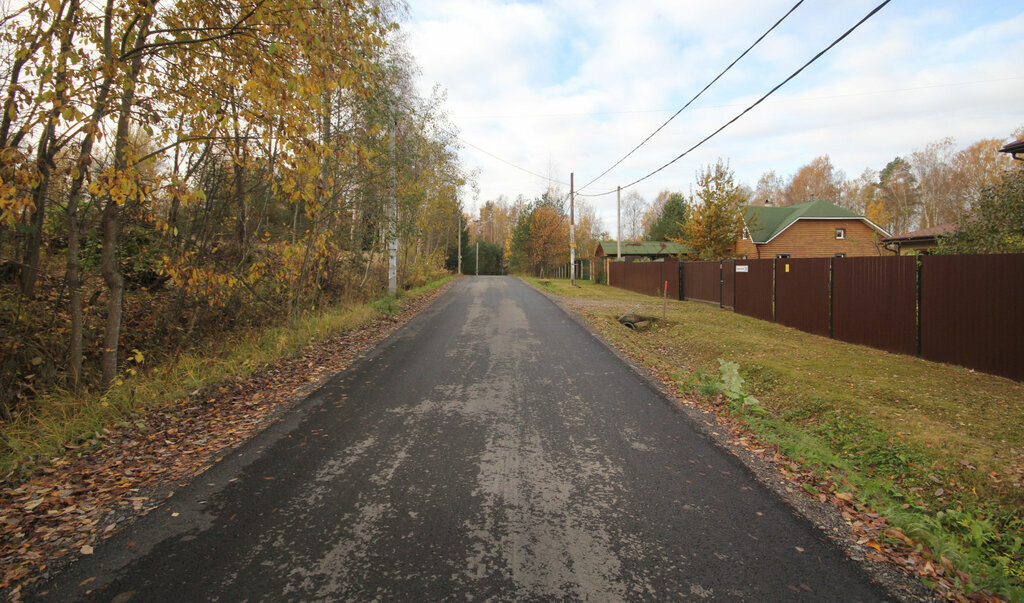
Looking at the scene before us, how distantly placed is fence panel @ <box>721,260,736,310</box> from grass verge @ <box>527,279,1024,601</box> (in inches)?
263

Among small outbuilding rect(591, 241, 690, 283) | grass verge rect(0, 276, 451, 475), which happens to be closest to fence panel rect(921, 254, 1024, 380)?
grass verge rect(0, 276, 451, 475)

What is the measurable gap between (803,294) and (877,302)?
258 centimetres

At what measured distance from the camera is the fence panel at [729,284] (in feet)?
52.1

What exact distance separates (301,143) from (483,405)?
394cm

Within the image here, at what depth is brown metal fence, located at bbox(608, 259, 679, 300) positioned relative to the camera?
69.7 feet

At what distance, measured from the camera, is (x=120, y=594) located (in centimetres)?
245

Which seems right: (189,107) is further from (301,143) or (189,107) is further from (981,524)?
(981,524)

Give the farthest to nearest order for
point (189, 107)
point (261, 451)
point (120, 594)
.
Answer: point (189, 107), point (261, 451), point (120, 594)

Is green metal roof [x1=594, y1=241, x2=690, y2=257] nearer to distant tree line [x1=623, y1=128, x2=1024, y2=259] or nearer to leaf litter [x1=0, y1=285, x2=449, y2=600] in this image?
distant tree line [x1=623, y1=128, x2=1024, y2=259]

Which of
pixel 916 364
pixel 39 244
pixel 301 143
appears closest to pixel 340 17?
Answer: pixel 301 143

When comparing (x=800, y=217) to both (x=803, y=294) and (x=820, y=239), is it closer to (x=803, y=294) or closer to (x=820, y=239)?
(x=820, y=239)

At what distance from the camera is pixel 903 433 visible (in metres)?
4.71

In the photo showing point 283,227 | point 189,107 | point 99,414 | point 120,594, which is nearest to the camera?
point 120,594

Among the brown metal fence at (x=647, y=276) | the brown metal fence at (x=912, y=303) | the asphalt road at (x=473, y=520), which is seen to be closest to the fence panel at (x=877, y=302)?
the brown metal fence at (x=912, y=303)
